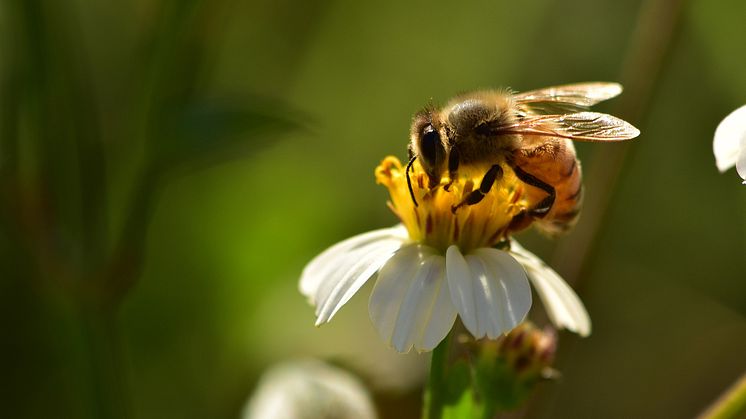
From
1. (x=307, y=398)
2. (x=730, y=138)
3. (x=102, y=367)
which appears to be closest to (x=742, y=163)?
(x=730, y=138)

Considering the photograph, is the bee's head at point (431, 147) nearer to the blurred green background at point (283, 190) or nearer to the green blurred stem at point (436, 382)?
the green blurred stem at point (436, 382)

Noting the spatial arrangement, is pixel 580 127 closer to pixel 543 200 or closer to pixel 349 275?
pixel 543 200

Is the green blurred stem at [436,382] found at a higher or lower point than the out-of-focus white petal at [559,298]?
lower

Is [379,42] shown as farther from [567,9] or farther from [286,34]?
[567,9]

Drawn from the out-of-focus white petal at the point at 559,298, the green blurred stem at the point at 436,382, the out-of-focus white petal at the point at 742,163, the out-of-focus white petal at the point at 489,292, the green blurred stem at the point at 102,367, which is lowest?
the green blurred stem at the point at 102,367

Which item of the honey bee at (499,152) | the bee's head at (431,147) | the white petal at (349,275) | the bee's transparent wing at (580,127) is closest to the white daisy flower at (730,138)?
the bee's transparent wing at (580,127)

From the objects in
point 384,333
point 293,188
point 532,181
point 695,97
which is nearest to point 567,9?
point 695,97

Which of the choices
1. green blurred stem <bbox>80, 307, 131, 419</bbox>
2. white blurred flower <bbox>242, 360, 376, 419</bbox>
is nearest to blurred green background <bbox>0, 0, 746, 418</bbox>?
green blurred stem <bbox>80, 307, 131, 419</bbox>

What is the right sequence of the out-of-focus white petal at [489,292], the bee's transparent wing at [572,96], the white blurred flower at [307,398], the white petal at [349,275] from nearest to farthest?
the out-of-focus white petal at [489,292] < the white petal at [349,275] < the bee's transparent wing at [572,96] < the white blurred flower at [307,398]

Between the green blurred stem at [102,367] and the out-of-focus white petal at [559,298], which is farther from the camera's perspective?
the green blurred stem at [102,367]
